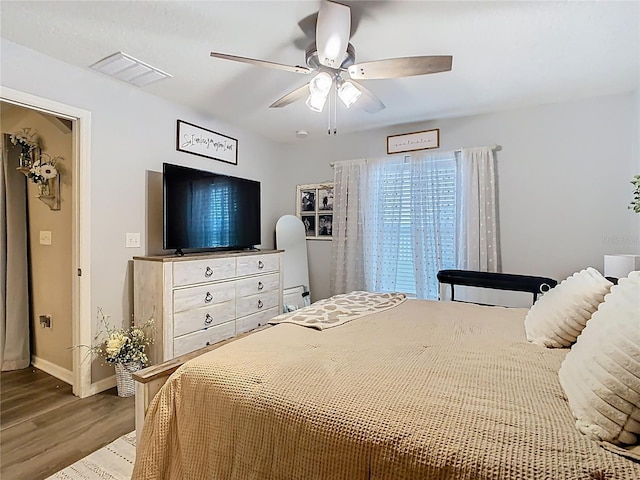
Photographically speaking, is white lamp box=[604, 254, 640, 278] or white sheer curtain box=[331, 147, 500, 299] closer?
white lamp box=[604, 254, 640, 278]

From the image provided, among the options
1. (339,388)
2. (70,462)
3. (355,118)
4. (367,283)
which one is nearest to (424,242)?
(367,283)

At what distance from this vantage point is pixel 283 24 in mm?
1901

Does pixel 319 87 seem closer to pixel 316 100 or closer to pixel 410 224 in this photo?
pixel 316 100

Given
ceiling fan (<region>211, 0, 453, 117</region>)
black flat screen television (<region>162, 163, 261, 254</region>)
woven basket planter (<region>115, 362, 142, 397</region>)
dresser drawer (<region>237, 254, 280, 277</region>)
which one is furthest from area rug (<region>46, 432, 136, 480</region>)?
ceiling fan (<region>211, 0, 453, 117</region>)

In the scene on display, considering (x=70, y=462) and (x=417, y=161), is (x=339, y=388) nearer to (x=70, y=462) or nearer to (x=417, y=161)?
(x=70, y=462)

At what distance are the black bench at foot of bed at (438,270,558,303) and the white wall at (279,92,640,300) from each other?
1.10ft

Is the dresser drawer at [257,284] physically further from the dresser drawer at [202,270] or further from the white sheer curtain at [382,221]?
the white sheer curtain at [382,221]

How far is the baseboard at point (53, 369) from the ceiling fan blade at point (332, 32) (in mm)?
3075

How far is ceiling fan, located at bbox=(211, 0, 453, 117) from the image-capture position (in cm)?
172

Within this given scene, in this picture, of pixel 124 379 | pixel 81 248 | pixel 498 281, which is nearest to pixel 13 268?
pixel 81 248

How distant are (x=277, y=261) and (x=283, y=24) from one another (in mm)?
2271

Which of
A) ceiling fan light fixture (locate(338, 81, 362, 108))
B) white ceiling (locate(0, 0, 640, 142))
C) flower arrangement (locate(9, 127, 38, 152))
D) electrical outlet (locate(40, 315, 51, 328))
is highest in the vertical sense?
white ceiling (locate(0, 0, 640, 142))

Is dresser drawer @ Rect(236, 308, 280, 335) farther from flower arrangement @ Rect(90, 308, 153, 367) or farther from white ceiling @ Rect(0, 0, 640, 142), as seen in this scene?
white ceiling @ Rect(0, 0, 640, 142)

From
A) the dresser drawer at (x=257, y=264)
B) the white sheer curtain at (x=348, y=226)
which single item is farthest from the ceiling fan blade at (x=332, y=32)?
the white sheer curtain at (x=348, y=226)
